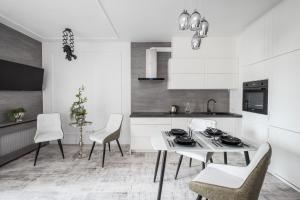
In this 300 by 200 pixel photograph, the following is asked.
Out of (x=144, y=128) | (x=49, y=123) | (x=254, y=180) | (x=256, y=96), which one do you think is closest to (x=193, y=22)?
(x=254, y=180)

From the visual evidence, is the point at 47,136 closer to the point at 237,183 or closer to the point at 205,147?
the point at 205,147

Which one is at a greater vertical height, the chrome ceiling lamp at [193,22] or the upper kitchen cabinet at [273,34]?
the upper kitchen cabinet at [273,34]

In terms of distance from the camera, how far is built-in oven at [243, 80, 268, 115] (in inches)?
113

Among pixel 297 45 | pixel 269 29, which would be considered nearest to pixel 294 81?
pixel 297 45

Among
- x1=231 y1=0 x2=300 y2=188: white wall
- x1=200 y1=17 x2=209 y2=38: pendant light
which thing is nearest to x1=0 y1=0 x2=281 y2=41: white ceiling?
x1=231 y1=0 x2=300 y2=188: white wall

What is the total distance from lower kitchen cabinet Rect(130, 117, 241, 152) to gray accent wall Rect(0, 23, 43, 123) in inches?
87.2

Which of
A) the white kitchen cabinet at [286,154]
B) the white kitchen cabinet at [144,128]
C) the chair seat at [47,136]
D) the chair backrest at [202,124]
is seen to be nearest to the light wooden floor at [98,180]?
the white kitchen cabinet at [286,154]

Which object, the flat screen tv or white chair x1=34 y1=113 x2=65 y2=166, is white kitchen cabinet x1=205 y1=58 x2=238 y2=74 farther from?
the flat screen tv

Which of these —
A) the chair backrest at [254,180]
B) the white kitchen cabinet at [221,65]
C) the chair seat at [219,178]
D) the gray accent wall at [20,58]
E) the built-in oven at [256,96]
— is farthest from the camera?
the white kitchen cabinet at [221,65]

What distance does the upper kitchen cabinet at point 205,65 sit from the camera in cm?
388

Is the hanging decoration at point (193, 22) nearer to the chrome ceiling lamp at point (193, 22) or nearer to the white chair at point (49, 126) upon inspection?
the chrome ceiling lamp at point (193, 22)

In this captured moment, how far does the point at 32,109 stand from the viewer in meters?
4.05

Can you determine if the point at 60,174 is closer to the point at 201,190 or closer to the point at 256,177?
the point at 201,190

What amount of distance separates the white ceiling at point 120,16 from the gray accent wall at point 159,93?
19.9 inches
